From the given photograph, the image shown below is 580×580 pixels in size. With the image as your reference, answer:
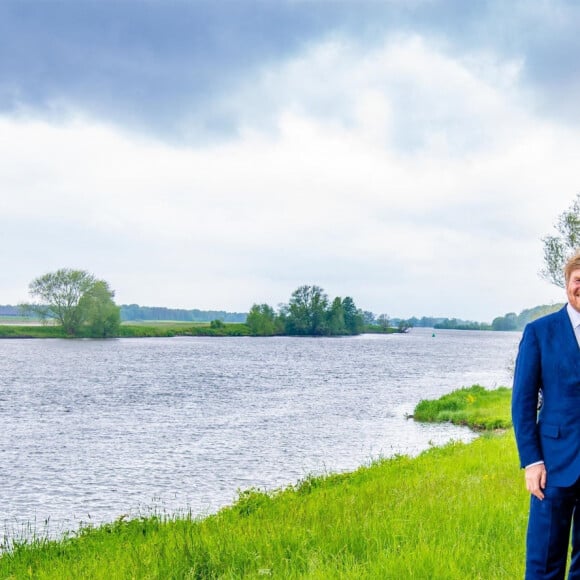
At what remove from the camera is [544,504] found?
400 cm

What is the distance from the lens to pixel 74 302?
130625 millimetres

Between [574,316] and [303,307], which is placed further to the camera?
[303,307]

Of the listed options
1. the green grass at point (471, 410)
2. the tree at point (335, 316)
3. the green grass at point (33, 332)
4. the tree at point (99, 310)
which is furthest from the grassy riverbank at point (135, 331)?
the green grass at point (471, 410)

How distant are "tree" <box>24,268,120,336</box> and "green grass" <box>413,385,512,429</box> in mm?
105727

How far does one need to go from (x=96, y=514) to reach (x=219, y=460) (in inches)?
257

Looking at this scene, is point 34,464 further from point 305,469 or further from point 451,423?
point 451,423

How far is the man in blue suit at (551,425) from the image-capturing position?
393cm

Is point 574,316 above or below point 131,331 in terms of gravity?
above

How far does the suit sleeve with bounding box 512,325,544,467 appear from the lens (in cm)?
399

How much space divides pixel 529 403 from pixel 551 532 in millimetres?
808

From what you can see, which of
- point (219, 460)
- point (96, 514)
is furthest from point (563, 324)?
point (219, 460)

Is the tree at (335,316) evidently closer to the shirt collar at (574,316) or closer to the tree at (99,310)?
the tree at (99,310)

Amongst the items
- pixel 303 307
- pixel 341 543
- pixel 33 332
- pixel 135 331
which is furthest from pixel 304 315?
pixel 341 543

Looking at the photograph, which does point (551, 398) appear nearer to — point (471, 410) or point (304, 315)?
point (471, 410)
